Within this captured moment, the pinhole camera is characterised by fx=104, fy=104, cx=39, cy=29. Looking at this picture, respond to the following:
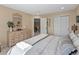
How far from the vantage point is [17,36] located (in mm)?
1536

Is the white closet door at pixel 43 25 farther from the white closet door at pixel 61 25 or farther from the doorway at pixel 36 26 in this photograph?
the white closet door at pixel 61 25

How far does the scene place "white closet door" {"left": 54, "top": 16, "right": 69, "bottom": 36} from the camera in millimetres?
1553

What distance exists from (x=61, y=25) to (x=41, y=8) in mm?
405

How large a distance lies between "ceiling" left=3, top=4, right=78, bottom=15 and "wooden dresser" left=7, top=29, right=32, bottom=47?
31 centimetres

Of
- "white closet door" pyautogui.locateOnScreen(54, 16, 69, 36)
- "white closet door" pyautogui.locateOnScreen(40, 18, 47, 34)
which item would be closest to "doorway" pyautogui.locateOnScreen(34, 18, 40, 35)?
"white closet door" pyautogui.locateOnScreen(40, 18, 47, 34)

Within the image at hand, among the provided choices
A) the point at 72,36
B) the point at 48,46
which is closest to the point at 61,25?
the point at 72,36

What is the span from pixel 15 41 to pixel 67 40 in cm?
78

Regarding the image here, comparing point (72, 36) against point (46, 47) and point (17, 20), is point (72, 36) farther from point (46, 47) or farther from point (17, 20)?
point (17, 20)

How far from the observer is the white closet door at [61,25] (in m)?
1.55

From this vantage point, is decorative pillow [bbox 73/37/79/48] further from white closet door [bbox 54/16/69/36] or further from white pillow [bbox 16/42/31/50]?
white pillow [bbox 16/42/31/50]

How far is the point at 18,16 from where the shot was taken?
5.03ft

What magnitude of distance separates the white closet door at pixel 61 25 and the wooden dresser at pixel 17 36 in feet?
1.38

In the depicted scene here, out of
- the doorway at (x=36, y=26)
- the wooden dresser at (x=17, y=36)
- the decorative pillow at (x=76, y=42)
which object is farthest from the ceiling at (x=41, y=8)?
the decorative pillow at (x=76, y=42)
